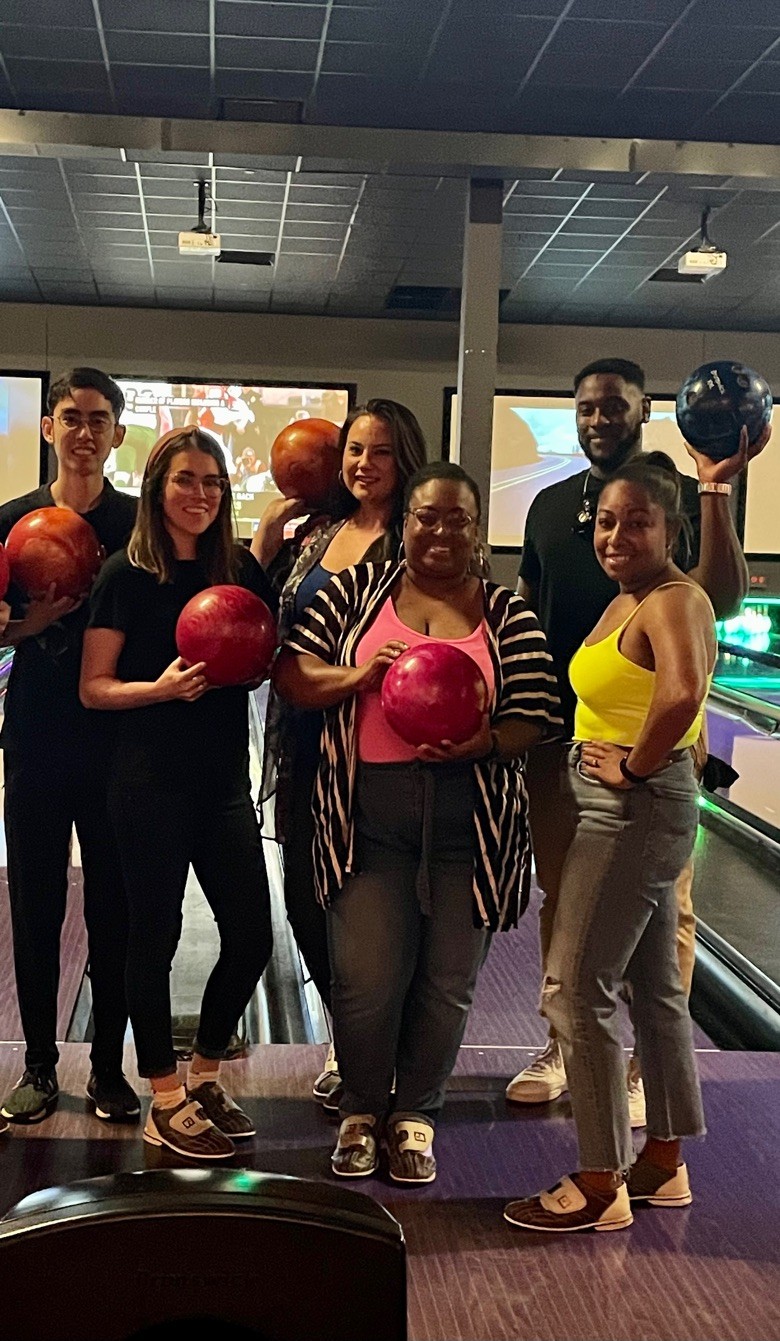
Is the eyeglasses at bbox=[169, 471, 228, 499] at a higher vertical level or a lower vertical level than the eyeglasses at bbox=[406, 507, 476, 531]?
higher

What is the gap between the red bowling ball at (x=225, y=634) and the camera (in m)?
2.39

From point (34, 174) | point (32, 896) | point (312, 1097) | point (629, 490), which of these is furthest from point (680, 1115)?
point (34, 174)

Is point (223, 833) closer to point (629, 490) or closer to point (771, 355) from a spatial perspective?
point (629, 490)

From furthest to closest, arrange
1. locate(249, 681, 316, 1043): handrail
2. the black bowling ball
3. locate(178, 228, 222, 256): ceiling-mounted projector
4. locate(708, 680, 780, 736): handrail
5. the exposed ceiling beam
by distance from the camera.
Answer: locate(178, 228, 222, 256): ceiling-mounted projector, locate(708, 680, 780, 736): handrail, the exposed ceiling beam, locate(249, 681, 316, 1043): handrail, the black bowling ball

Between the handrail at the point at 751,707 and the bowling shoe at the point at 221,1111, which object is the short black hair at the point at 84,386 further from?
the handrail at the point at 751,707

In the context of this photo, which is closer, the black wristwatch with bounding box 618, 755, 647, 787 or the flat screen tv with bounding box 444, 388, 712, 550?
the black wristwatch with bounding box 618, 755, 647, 787

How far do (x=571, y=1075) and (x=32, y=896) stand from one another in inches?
46.5

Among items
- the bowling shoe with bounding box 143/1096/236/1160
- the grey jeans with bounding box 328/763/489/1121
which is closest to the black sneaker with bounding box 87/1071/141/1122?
the bowling shoe with bounding box 143/1096/236/1160

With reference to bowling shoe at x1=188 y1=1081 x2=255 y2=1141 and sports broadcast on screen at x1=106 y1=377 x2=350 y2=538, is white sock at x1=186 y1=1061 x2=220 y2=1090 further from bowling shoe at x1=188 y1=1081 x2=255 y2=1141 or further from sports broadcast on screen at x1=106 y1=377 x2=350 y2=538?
sports broadcast on screen at x1=106 y1=377 x2=350 y2=538

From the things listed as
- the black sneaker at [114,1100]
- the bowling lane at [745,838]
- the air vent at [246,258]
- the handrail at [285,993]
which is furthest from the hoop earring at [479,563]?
the air vent at [246,258]

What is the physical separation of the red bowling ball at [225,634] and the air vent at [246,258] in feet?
25.5

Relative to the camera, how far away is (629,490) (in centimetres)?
230

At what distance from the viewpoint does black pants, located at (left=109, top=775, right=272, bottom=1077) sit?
98.3 inches

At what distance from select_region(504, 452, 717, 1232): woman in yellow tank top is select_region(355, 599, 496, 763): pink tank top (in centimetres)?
20
